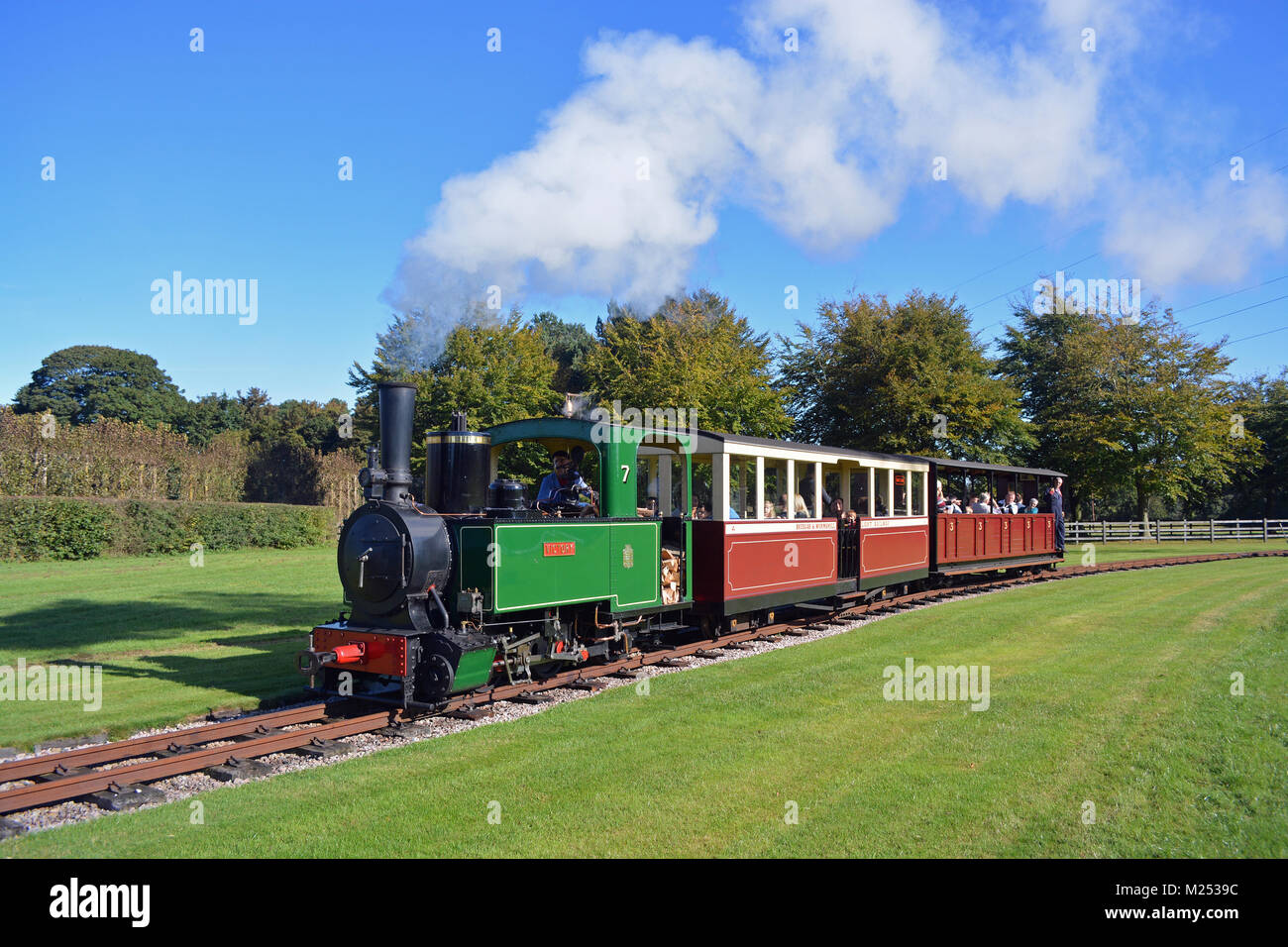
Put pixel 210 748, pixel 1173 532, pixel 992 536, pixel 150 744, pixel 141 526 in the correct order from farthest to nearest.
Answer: pixel 1173 532 < pixel 141 526 < pixel 992 536 < pixel 150 744 < pixel 210 748

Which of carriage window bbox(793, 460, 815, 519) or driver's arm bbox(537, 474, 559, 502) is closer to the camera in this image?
driver's arm bbox(537, 474, 559, 502)

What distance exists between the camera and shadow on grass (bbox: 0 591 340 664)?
12.3m

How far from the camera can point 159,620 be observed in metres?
14.3

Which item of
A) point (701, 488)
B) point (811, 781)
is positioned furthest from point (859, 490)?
point (811, 781)

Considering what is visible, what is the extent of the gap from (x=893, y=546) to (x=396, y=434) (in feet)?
35.9

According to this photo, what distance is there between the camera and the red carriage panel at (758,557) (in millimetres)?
11516

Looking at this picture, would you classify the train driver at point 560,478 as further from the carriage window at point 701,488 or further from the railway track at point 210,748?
the carriage window at point 701,488

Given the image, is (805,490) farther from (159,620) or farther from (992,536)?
(159,620)

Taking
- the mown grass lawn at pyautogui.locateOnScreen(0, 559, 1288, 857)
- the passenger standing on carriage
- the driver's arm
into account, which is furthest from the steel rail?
the passenger standing on carriage

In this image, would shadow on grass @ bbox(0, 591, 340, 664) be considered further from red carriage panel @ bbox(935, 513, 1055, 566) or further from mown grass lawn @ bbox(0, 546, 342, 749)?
red carriage panel @ bbox(935, 513, 1055, 566)
